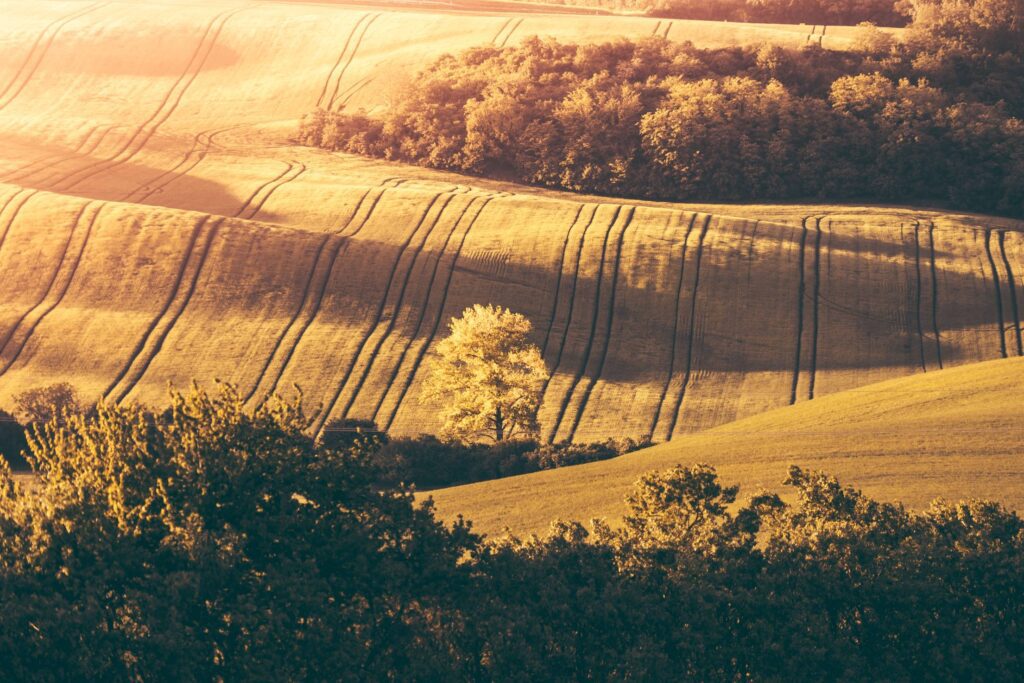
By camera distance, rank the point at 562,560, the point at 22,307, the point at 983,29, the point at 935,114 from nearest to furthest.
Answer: the point at 562,560
the point at 22,307
the point at 935,114
the point at 983,29

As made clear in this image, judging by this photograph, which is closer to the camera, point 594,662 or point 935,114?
point 594,662

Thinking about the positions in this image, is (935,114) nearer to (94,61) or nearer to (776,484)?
(776,484)

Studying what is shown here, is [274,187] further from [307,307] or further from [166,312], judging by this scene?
[307,307]

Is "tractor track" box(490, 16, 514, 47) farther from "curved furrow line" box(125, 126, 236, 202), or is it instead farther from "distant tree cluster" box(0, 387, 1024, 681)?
"distant tree cluster" box(0, 387, 1024, 681)

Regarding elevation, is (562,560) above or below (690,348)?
above

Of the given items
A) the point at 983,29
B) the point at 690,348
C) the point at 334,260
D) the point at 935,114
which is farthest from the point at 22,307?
the point at 983,29

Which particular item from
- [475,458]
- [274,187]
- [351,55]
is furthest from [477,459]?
[351,55]

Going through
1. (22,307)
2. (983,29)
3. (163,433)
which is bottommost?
(22,307)
